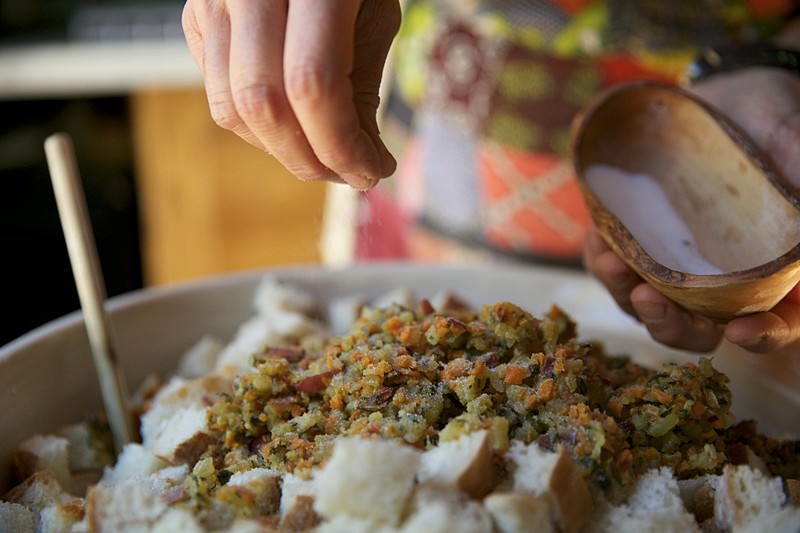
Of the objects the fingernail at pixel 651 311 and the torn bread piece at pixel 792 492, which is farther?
the fingernail at pixel 651 311

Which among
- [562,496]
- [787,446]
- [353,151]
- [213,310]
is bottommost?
[213,310]

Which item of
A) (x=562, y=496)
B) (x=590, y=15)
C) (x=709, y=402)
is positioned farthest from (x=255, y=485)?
(x=590, y=15)

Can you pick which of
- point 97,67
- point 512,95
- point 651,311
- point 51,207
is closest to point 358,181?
point 651,311

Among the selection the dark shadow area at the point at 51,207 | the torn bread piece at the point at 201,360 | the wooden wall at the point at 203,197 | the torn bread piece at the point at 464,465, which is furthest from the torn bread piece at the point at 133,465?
the dark shadow area at the point at 51,207

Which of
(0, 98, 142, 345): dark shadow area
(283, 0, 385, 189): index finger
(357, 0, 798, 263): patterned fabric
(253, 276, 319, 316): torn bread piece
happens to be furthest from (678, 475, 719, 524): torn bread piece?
(0, 98, 142, 345): dark shadow area

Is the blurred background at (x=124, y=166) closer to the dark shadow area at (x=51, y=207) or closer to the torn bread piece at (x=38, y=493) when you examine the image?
the dark shadow area at (x=51, y=207)

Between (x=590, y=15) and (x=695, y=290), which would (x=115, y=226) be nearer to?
(x=590, y=15)

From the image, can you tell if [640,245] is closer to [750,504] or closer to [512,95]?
[750,504]
